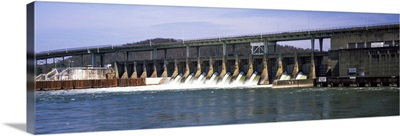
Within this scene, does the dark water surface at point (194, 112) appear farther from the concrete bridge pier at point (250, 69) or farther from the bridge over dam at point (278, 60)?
the concrete bridge pier at point (250, 69)

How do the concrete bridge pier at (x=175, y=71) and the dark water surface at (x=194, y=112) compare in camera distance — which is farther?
the concrete bridge pier at (x=175, y=71)

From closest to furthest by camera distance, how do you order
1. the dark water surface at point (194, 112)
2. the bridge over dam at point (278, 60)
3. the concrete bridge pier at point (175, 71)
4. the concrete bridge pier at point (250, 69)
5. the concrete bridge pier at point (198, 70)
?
the dark water surface at point (194, 112), the bridge over dam at point (278, 60), the concrete bridge pier at point (175, 71), the concrete bridge pier at point (198, 70), the concrete bridge pier at point (250, 69)

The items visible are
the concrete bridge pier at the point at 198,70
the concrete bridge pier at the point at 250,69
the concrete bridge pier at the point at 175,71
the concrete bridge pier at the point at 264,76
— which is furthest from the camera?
the concrete bridge pier at the point at 250,69

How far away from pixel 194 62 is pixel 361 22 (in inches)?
590

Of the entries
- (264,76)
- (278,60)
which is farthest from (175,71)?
(264,76)

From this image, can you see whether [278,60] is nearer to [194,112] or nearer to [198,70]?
[198,70]

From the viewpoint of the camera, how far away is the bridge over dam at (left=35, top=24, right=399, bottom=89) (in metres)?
21.0

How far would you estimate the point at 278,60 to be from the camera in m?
31.7

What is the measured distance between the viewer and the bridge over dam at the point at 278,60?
21.0m

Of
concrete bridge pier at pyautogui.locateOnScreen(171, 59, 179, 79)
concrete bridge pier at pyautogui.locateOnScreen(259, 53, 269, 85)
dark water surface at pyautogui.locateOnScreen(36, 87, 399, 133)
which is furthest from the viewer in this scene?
concrete bridge pier at pyautogui.locateOnScreen(259, 53, 269, 85)

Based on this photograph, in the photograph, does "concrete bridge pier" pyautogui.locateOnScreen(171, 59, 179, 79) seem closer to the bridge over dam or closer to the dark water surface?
the bridge over dam

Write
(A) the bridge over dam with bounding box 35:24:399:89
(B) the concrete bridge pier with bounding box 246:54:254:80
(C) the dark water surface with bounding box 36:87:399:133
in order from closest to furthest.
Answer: (C) the dark water surface with bounding box 36:87:399:133 → (A) the bridge over dam with bounding box 35:24:399:89 → (B) the concrete bridge pier with bounding box 246:54:254:80

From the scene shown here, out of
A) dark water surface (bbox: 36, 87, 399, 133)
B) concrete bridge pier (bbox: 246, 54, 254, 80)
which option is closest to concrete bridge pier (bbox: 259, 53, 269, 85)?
concrete bridge pier (bbox: 246, 54, 254, 80)

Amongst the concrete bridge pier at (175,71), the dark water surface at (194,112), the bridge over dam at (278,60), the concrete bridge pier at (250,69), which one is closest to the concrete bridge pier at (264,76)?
the bridge over dam at (278,60)
